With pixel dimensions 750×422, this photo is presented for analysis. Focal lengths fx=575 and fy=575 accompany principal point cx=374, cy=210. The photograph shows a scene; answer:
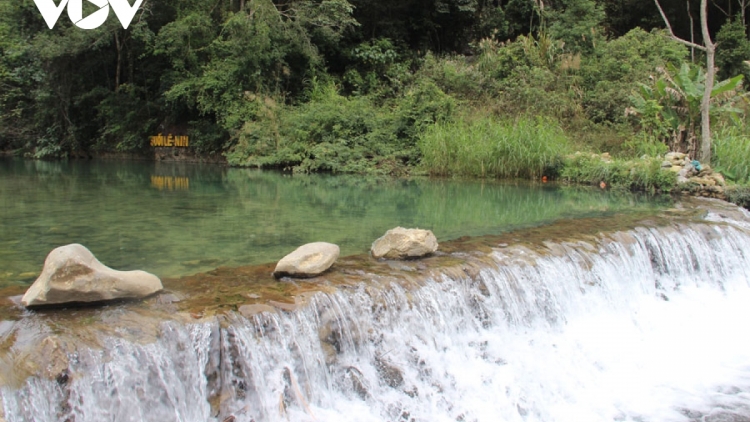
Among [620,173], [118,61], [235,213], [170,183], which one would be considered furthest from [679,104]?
[118,61]

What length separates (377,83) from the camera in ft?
68.2

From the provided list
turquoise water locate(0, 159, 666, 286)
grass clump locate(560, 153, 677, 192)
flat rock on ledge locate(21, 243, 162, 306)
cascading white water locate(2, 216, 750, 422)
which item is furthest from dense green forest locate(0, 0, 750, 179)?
flat rock on ledge locate(21, 243, 162, 306)

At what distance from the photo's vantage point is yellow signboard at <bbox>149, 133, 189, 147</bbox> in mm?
22203

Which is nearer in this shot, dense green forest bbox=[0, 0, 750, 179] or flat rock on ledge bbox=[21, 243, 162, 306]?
flat rock on ledge bbox=[21, 243, 162, 306]

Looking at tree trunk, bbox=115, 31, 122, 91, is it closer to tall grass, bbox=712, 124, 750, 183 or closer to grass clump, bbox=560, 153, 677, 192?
grass clump, bbox=560, 153, 677, 192

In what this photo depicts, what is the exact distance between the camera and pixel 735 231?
765cm

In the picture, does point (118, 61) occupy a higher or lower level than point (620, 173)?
higher

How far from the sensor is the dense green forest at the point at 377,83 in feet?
45.2

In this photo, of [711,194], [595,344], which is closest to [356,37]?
[711,194]

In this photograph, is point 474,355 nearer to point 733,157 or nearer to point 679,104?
point 733,157

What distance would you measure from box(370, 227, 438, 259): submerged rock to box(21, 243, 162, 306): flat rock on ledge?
2486 millimetres

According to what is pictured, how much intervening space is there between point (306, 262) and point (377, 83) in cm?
1678

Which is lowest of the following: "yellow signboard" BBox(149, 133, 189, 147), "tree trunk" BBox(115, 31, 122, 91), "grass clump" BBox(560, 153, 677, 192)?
"grass clump" BBox(560, 153, 677, 192)

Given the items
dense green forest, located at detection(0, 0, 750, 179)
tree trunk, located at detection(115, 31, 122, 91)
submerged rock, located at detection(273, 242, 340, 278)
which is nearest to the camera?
submerged rock, located at detection(273, 242, 340, 278)
